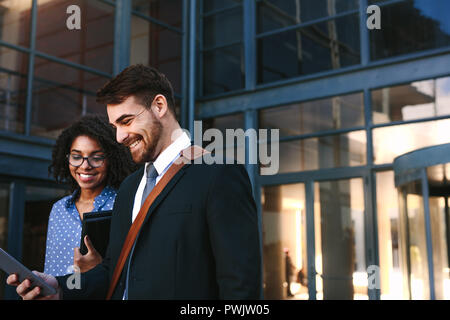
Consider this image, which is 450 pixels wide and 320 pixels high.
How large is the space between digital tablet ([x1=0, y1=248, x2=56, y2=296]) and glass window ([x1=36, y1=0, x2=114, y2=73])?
7477 millimetres

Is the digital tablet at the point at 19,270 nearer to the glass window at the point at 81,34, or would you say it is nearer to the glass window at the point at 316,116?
the glass window at the point at 81,34

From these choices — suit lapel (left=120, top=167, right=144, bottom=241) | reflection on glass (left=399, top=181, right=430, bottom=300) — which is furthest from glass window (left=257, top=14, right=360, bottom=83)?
suit lapel (left=120, top=167, right=144, bottom=241)

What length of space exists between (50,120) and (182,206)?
23.6 feet

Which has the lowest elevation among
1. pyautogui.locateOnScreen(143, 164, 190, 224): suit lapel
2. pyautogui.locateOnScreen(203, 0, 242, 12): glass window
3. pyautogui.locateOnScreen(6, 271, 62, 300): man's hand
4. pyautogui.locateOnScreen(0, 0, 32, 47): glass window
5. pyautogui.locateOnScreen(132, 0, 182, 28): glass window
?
pyautogui.locateOnScreen(6, 271, 62, 300): man's hand

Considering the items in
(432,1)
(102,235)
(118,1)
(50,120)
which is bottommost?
(102,235)

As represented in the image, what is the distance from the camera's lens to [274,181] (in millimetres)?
9539

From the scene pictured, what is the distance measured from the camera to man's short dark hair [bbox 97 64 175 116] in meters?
1.70

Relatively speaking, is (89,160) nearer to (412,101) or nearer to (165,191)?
(165,191)

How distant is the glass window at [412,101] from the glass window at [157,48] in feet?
13.9

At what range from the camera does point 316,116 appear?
30.8 ft

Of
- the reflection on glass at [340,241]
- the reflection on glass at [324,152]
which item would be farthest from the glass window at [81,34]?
the reflection on glass at [340,241]

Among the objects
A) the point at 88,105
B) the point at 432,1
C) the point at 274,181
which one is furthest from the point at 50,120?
the point at 432,1

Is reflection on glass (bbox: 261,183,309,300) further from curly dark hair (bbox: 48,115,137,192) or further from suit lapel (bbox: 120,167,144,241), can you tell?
suit lapel (bbox: 120,167,144,241)
